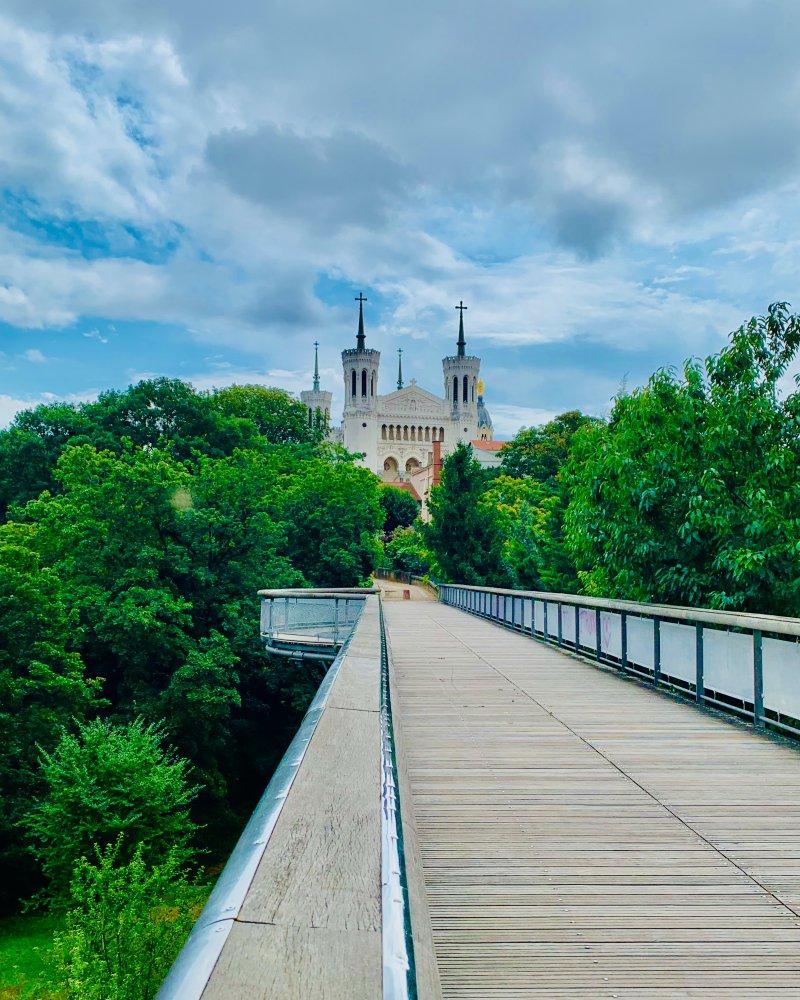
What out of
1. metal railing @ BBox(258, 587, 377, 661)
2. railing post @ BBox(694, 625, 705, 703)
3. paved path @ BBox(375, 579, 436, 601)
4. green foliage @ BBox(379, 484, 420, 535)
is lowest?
paved path @ BBox(375, 579, 436, 601)

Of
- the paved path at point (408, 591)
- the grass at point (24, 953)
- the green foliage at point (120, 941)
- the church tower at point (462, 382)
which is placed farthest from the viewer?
the church tower at point (462, 382)

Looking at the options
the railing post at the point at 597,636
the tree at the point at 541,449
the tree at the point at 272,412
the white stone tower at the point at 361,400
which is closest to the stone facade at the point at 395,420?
the white stone tower at the point at 361,400

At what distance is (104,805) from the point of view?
20234 mm

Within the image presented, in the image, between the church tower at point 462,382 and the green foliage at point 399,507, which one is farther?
the church tower at point 462,382

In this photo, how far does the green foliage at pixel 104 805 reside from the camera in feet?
66.0

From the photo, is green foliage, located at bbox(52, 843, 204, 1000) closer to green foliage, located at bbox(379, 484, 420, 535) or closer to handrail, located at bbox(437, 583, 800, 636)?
handrail, located at bbox(437, 583, 800, 636)

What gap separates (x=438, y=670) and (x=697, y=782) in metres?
5.72

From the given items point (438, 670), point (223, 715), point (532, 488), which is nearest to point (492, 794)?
point (438, 670)

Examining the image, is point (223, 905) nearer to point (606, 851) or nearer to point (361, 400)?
point (606, 851)

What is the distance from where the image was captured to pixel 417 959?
165cm

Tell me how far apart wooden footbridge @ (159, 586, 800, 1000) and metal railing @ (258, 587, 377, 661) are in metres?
9.87

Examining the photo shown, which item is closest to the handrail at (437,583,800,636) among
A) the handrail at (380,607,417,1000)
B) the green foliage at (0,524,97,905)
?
the handrail at (380,607,417,1000)

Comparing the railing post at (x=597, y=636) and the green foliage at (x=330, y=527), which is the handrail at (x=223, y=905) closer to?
the railing post at (x=597, y=636)

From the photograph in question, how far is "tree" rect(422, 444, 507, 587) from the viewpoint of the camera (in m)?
40.9
